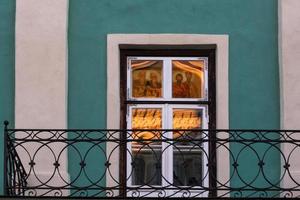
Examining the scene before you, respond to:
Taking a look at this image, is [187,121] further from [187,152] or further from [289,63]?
[289,63]

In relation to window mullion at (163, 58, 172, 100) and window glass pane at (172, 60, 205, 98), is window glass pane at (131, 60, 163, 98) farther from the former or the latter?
window glass pane at (172, 60, 205, 98)

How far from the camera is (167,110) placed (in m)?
13.6

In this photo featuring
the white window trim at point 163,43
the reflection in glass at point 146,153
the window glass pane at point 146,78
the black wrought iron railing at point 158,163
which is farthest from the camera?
the window glass pane at point 146,78

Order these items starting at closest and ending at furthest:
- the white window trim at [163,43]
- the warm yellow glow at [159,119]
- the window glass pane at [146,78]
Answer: the white window trim at [163,43], the warm yellow glow at [159,119], the window glass pane at [146,78]

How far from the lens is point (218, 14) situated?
13.7 metres

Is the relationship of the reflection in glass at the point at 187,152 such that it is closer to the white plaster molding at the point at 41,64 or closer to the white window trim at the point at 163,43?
the white window trim at the point at 163,43

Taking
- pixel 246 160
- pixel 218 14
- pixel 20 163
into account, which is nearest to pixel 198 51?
pixel 218 14

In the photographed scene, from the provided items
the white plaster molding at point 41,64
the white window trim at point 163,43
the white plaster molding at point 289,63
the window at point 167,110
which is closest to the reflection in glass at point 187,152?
the window at point 167,110

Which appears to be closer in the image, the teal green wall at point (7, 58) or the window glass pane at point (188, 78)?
the teal green wall at point (7, 58)

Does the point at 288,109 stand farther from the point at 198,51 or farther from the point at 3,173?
the point at 3,173

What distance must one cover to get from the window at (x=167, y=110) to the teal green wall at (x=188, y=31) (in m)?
0.26

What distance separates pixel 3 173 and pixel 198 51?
2.63 m

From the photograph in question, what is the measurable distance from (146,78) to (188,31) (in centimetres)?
72

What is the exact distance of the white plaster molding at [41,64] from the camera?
1332 centimetres
